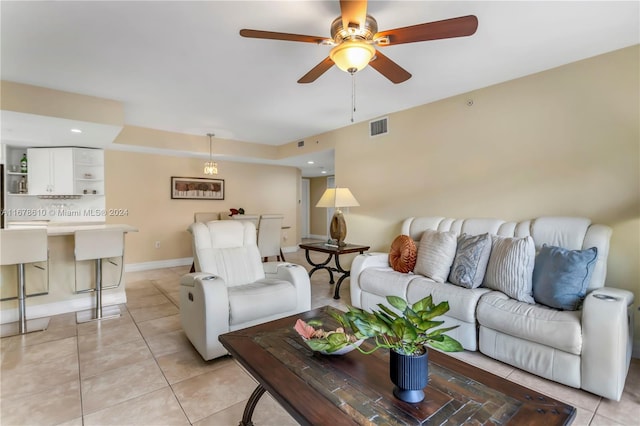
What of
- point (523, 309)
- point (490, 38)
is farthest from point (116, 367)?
point (490, 38)

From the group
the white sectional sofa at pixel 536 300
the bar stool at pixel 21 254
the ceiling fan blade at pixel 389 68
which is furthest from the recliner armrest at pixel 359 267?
the bar stool at pixel 21 254

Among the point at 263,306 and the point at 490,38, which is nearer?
the point at 490,38

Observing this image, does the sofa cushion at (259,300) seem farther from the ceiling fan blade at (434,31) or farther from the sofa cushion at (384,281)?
the ceiling fan blade at (434,31)

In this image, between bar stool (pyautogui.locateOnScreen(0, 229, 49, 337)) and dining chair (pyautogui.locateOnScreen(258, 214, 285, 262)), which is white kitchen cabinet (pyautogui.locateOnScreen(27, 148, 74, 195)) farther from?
dining chair (pyautogui.locateOnScreen(258, 214, 285, 262))

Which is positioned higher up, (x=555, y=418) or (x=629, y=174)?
(x=629, y=174)

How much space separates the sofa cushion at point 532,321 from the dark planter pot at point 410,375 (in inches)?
54.8

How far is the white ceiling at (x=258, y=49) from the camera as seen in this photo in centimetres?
195

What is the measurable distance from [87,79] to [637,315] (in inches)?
206

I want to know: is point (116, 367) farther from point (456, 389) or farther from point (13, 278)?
point (456, 389)

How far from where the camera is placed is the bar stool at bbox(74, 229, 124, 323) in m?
3.17

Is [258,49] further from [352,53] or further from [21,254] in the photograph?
[21,254]

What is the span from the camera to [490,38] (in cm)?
227

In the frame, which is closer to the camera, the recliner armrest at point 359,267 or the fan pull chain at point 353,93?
the fan pull chain at point 353,93

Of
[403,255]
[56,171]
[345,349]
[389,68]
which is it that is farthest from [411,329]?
[56,171]
